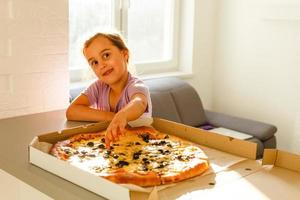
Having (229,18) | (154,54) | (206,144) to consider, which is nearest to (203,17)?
(229,18)

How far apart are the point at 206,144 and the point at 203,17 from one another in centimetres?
219

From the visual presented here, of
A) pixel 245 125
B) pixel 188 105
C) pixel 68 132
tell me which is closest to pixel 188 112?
pixel 188 105

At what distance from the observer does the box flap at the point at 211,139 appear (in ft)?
4.36

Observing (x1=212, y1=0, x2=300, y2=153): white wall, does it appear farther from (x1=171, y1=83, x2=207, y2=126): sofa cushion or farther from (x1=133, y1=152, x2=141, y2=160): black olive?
(x1=133, y1=152, x2=141, y2=160): black olive

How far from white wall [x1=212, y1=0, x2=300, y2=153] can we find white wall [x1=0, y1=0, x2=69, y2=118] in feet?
5.73

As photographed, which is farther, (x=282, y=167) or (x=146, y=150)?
(x=146, y=150)

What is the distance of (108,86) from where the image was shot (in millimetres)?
1846

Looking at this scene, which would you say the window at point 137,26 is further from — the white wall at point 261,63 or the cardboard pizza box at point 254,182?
the cardboard pizza box at point 254,182

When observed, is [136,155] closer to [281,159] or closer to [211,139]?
[211,139]

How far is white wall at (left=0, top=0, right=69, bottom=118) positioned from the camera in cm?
190

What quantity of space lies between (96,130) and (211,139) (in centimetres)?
38

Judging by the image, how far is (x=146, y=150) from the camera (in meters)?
1.37

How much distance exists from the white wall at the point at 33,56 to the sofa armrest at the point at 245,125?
1.35 m

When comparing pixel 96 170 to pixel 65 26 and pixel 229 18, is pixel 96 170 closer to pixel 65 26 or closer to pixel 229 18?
pixel 65 26
